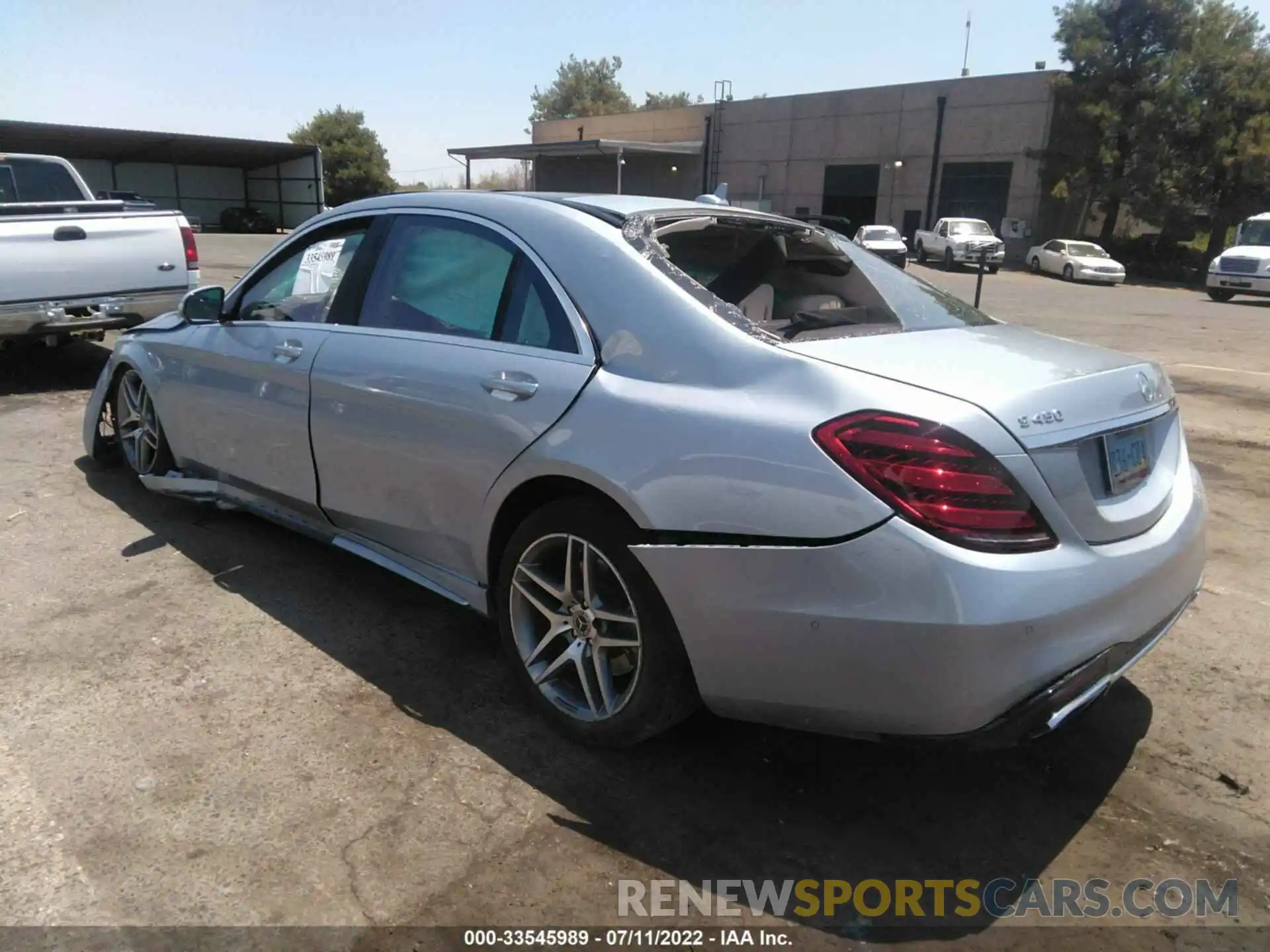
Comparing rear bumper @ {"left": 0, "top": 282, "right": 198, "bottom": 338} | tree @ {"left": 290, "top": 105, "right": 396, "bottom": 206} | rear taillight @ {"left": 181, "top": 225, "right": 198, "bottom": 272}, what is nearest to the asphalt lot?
rear bumper @ {"left": 0, "top": 282, "right": 198, "bottom": 338}

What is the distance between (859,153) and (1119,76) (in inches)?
440

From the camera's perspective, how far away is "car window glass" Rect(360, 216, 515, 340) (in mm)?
3209

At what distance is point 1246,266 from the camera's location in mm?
23906

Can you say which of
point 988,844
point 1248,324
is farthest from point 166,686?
point 1248,324

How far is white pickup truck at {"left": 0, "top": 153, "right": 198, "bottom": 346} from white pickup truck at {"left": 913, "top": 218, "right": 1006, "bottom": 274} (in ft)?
95.7

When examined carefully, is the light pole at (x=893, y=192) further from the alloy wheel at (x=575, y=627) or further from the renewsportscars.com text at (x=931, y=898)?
the renewsportscars.com text at (x=931, y=898)

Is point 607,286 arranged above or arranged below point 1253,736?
above

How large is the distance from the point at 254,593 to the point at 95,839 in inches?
64.2

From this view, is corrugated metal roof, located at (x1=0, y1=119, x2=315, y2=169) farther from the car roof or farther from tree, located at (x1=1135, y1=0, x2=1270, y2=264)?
the car roof

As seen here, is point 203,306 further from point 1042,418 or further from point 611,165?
point 611,165

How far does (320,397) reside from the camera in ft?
12.0

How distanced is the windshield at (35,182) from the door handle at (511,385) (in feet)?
28.1

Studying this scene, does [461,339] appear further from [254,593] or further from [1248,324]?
[1248,324]

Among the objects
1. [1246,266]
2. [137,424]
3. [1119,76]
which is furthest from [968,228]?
[137,424]
